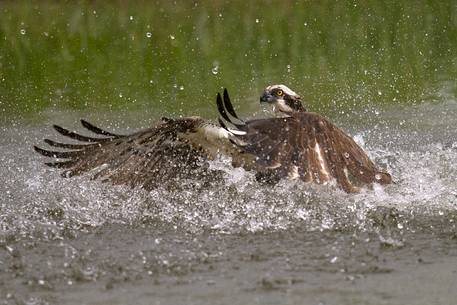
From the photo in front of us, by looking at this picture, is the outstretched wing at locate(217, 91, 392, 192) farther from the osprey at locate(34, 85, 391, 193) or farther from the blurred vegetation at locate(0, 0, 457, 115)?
the blurred vegetation at locate(0, 0, 457, 115)

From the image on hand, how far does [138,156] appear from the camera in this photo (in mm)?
7906

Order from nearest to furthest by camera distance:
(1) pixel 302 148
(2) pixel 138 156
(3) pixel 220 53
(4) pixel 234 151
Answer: (1) pixel 302 148 < (4) pixel 234 151 < (2) pixel 138 156 < (3) pixel 220 53

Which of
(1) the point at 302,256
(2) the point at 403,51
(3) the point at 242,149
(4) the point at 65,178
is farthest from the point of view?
(2) the point at 403,51

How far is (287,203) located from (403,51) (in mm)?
6710

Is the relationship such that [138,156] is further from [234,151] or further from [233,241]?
[233,241]

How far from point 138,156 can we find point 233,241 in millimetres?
1499

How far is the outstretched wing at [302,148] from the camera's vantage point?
22.7 ft

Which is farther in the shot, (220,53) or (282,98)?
(220,53)

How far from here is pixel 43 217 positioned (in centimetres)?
746

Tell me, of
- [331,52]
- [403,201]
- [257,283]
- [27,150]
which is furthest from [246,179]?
[331,52]

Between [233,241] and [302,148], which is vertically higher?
[302,148]

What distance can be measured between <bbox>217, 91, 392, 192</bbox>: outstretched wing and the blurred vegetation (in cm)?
402

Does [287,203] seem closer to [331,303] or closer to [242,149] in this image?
[242,149]

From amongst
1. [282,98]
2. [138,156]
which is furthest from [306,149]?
[138,156]
